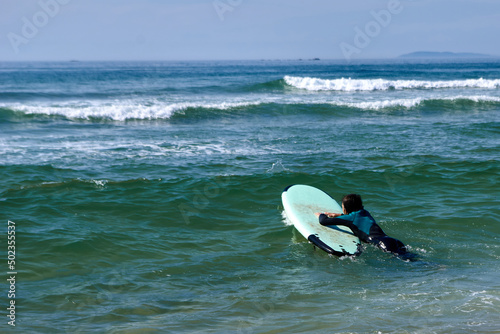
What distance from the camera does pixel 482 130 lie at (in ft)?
53.4

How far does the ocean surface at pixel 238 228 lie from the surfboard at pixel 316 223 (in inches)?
8.5

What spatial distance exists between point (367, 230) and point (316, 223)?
951 millimetres

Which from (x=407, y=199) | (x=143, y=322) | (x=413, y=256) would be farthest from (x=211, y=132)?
(x=143, y=322)

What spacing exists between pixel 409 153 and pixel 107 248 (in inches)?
341

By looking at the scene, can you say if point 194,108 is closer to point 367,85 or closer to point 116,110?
point 116,110

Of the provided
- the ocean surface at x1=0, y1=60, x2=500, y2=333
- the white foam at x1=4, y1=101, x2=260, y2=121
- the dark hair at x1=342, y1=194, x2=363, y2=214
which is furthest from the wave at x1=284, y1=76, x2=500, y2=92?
the dark hair at x1=342, y1=194, x2=363, y2=214

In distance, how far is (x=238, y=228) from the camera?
8.15m

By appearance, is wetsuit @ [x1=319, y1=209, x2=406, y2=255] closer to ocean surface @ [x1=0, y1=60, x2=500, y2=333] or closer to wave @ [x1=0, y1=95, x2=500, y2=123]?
ocean surface @ [x1=0, y1=60, x2=500, y2=333]

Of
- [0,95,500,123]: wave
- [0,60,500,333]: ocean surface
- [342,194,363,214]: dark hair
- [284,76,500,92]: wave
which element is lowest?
[0,60,500,333]: ocean surface

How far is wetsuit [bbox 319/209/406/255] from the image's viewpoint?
650cm

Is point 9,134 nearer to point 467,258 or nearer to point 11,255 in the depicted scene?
point 11,255

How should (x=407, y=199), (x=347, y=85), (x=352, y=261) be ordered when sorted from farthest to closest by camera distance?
(x=347, y=85) < (x=407, y=199) < (x=352, y=261)

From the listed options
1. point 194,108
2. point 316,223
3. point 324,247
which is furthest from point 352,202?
point 194,108

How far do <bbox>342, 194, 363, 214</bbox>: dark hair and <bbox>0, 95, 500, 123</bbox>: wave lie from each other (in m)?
14.4
